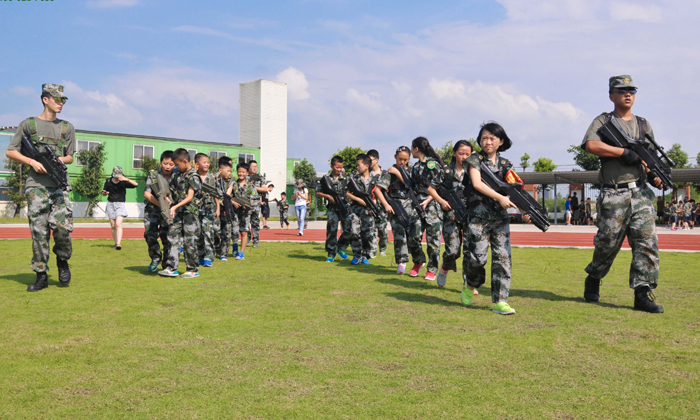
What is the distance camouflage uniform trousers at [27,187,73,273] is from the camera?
6.99 m

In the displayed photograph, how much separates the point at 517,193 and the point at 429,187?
214cm

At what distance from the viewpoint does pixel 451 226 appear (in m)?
Result: 7.69

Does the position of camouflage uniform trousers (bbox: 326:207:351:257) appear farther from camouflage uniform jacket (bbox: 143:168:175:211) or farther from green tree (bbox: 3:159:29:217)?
green tree (bbox: 3:159:29:217)

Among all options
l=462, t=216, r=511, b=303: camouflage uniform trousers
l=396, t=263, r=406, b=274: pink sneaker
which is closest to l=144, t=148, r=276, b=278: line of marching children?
l=396, t=263, r=406, b=274: pink sneaker

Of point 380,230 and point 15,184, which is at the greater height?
point 15,184

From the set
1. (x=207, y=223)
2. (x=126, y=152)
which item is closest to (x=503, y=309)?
(x=207, y=223)

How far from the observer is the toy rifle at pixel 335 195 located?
10727mm

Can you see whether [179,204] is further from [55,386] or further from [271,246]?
[271,246]

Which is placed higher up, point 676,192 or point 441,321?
point 676,192

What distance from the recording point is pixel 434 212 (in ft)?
26.8

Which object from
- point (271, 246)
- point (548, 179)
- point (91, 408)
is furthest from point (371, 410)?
point (548, 179)

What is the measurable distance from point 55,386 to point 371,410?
1.98m

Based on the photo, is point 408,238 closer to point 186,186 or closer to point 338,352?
point 186,186

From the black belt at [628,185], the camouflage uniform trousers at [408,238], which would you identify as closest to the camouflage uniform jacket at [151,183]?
the camouflage uniform trousers at [408,238]
